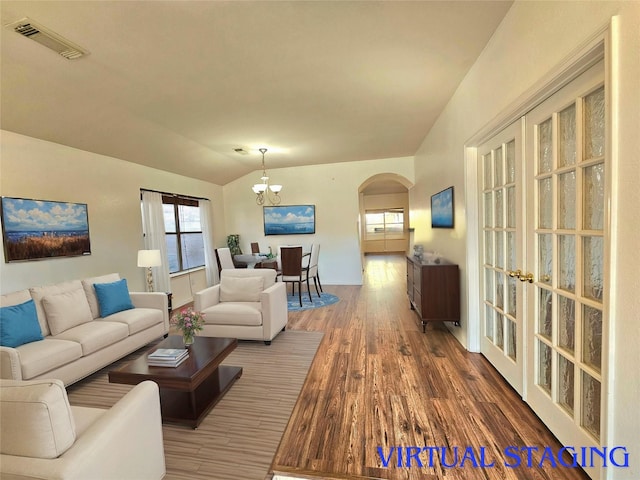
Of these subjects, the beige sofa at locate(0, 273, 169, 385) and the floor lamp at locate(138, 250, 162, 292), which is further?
the floor lamp at locate(138, 250, 162, 292)

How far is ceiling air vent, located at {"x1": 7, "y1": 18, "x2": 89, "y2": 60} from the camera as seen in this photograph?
1.96 metres

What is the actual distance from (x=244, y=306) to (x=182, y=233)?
309 cm

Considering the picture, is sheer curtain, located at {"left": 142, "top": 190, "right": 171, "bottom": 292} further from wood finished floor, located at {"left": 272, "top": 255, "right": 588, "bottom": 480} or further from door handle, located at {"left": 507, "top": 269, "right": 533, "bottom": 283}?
door handle, located at {"left": 507, "top": 269, "right": 533, "bottom": 283}

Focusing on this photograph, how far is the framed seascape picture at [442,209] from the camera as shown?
362 centimetres

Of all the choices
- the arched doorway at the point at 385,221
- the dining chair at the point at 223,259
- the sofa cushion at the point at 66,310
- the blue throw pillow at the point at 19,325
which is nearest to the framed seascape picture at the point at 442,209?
the dining chair at the point at 223,259

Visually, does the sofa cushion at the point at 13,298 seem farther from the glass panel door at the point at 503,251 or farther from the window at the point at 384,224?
the window at the point at 384,224

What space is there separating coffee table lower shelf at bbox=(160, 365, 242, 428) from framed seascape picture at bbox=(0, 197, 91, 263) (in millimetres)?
2231


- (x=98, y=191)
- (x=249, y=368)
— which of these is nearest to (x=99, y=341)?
(x=249, y=368)

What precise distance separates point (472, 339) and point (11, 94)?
4984mm

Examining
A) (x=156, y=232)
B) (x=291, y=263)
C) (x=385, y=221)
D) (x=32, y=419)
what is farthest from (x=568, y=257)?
(x=385, y=221)

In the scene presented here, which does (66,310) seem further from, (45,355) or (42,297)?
(45,355)

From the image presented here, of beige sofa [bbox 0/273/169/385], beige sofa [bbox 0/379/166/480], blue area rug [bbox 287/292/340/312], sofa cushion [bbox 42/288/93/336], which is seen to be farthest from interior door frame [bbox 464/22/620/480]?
sofa cushion [bbox 42/288/93/336]

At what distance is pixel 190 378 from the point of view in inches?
81.1

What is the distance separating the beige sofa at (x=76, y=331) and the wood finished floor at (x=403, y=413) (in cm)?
202
